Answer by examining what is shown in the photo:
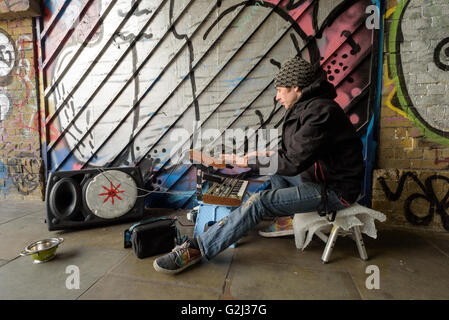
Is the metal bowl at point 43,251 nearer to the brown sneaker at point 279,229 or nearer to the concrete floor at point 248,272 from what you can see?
the concrete floor at point 248,272

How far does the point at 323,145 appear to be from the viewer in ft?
5.39

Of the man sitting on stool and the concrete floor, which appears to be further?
the man sitting on stool

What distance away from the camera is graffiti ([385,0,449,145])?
240 centimetres

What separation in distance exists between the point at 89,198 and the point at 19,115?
83.9 inches

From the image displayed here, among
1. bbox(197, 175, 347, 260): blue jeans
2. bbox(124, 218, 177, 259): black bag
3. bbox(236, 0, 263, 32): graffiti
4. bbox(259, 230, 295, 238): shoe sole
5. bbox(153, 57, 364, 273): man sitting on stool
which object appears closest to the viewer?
bbox(153, 57, 364, 273): man sitting on stool

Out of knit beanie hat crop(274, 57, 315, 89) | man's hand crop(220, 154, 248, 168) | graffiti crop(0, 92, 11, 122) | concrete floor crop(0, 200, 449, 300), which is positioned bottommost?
concrete floor crop(0, 200, 449, 300)

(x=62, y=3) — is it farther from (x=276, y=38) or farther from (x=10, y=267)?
(x=10, y=267)

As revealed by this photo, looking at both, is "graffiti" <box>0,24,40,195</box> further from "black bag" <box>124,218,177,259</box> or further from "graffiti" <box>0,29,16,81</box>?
"black bag" <box>124,218,177,259</box>

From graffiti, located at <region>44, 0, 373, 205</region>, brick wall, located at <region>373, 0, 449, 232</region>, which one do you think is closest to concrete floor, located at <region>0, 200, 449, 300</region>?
brick wall, located at <region>373, 0, 449, 232</region>

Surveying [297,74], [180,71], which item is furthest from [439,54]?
[180,71]

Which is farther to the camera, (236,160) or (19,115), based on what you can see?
(19,115)

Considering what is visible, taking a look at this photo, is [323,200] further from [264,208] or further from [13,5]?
[13,5]

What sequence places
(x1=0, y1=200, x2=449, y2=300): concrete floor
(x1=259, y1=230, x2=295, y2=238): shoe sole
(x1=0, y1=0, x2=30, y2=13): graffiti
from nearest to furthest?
(x1=0, y1=200, x2=449, y2=300): concrete floor < (x1=259, y1=230, x2=295, y2=238): shoe sole < (x1=0, y1=0, x2=30, y2=13): graffiti

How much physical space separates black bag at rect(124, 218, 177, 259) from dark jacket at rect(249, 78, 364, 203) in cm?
104
